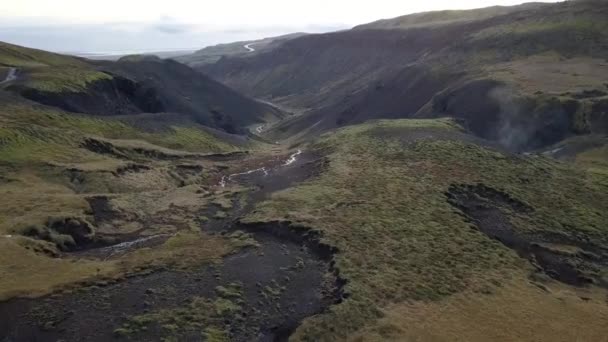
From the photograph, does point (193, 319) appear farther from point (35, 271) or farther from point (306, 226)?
point (306, 226)

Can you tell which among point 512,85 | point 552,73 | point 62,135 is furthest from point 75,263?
point 552,73

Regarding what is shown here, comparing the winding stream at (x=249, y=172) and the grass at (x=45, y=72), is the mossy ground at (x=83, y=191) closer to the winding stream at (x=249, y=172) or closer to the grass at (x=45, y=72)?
the winding stream at (x=249, y=172)

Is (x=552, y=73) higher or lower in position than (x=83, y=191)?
higher

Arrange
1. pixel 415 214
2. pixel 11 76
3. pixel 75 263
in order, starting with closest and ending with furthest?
1. pixel 75 263
2. pixel 415 214
3. pixel 11 76

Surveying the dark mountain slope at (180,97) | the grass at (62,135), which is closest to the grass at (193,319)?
the grass at (62,135)

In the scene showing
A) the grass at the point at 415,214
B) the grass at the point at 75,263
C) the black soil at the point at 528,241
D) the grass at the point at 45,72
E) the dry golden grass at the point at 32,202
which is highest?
the grass at the point at 45,72

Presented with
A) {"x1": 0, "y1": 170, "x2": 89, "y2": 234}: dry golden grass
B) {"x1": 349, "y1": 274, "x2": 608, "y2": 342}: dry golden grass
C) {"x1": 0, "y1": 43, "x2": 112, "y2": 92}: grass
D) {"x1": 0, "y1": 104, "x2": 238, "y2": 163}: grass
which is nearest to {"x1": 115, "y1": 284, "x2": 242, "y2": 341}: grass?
{"x1": 349, "y1": 274, "x2": 608, "y2": 342}: dry golden grass
